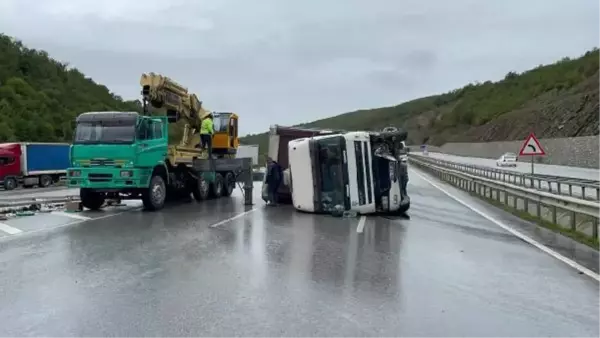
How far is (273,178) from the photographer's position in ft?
72.8

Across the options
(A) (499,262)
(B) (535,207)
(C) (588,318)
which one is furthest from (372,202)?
(C) (588,318)

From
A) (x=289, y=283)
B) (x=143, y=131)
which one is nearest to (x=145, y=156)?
(x=143, y=131)

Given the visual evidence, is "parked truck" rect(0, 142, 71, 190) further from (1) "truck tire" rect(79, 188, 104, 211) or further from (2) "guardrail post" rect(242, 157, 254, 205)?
(1) "truck tire" rect(79, 188, 104, 211)

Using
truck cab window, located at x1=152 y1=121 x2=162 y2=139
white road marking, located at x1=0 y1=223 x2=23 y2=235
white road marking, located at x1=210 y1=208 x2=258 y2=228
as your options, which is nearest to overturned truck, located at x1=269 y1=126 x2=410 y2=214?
white road marking, located at x1=210 y1=208 x2=258 y2=228

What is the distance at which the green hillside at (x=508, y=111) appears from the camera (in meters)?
72.9

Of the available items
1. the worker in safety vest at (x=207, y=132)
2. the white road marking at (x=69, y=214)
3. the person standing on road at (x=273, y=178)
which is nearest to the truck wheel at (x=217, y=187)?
the worker in safety vest at (x=207, y=132)

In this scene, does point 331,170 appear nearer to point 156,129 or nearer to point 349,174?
point 349,174

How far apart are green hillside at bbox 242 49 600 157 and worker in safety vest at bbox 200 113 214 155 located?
3576 centimetres

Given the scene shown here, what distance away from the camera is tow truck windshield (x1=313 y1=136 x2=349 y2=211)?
1817cm

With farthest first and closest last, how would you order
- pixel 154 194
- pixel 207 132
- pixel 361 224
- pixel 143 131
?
pixel 207 132 → pixel 154 194 → pixel 143 131 → pixel 361 224

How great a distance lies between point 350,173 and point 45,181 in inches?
1289

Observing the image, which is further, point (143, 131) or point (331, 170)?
point (143, 131)

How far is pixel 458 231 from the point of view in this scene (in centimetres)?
1510

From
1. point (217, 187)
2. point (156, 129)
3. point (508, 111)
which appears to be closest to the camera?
point (156, 129)
